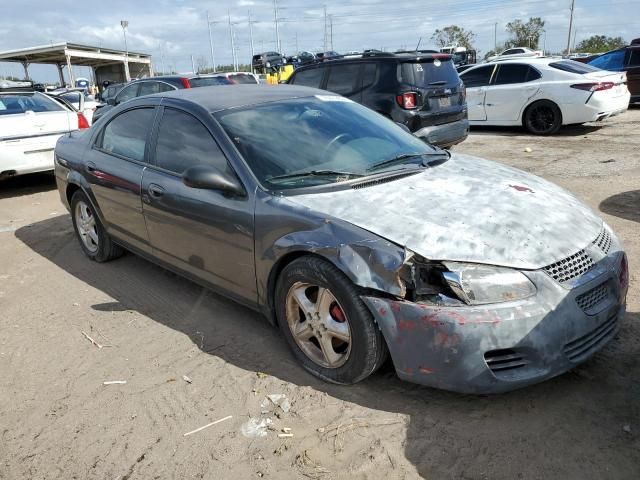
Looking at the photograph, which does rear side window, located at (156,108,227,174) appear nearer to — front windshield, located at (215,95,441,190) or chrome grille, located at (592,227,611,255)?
front windshield, located at (215,95,441,190)

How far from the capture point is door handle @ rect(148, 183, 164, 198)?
12.6 ft

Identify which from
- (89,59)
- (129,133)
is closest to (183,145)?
(129,133)

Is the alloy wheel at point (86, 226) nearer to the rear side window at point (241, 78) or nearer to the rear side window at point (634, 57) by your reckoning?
the rear side window at point (241, 78)

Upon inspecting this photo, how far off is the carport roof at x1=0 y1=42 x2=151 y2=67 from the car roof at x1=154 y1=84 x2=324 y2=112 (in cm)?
3883

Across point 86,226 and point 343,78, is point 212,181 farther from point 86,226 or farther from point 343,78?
point 343,78

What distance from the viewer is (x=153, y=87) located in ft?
39.0

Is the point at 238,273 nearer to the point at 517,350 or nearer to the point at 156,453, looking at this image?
the point at 156,453

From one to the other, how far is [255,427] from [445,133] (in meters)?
6.24

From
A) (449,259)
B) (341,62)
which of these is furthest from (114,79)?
(449,259)

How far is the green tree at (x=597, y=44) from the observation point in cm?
5106

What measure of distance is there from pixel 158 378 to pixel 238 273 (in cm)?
77

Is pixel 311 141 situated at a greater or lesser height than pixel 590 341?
greater

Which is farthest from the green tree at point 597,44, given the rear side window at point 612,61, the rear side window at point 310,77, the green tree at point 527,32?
the rear side window at point 310,77

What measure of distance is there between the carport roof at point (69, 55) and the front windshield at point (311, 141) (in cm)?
3951
